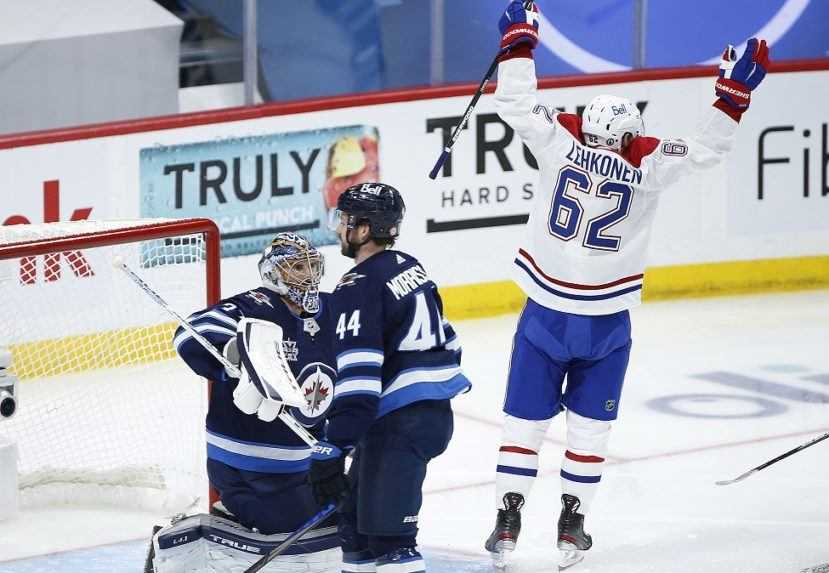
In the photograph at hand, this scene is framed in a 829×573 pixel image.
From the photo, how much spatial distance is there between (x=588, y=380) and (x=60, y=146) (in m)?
2.53

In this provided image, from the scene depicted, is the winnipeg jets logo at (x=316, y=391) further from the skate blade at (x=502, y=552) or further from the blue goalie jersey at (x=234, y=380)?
the skate blade at (x=502, y=552)

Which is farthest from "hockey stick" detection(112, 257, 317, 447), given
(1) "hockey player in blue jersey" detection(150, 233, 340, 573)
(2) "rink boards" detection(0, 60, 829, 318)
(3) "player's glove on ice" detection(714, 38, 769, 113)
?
(2) "rink boards" detection(0, 60, 829, 318)

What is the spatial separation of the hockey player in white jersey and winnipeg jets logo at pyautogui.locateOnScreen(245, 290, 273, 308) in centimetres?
105

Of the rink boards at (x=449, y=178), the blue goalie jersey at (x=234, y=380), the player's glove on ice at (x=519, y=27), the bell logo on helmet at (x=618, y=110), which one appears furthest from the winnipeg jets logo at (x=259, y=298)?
the rink boards at (x=449, y=178)

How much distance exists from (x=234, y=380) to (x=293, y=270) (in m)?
0.26

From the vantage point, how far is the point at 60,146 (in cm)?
614

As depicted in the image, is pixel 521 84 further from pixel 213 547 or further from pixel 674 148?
pixel 213 547

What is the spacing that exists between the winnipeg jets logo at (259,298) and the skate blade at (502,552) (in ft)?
3.80

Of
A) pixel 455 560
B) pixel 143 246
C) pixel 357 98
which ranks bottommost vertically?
pixel 455 560

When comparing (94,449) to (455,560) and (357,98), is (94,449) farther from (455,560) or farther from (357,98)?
(357,98)

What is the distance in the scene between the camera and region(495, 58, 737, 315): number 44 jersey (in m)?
4.39

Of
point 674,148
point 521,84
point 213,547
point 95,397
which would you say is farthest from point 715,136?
point 95,397

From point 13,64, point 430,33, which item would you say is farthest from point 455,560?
point 430,33

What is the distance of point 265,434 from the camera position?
3.63m
